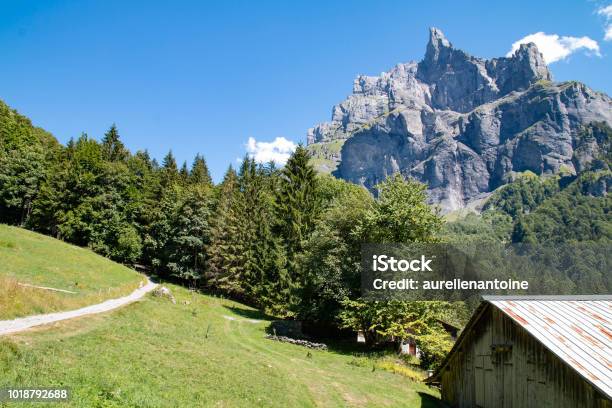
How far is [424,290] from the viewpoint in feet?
120

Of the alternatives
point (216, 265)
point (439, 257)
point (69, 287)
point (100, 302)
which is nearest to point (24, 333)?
point (100, 302)

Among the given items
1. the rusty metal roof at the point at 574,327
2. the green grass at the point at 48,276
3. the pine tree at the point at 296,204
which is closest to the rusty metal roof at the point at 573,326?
the rusty metal roof at the point at 574,327

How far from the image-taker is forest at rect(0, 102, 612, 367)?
126 feet

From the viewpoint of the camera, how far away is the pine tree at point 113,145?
298 feet

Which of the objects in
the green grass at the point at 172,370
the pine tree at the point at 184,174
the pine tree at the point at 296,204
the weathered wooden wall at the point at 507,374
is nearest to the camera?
the green grass at the point at 172,370

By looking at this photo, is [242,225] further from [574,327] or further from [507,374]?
[574,327]

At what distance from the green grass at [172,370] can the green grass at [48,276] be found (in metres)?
3.06

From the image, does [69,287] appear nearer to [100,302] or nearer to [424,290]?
[100,302]

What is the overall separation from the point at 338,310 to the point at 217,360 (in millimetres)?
22206

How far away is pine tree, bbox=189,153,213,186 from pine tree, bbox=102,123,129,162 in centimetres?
1565

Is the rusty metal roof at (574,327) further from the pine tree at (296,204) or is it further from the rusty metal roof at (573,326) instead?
the pine tree at (296,204)

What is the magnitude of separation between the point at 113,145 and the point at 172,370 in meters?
86.8

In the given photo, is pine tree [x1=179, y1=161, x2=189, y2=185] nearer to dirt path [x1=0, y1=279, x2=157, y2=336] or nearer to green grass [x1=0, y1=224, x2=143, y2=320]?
green grass [x1=0, y1=224, x2=143, y2=320]

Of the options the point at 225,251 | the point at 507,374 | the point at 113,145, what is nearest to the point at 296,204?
the point at 225,251
